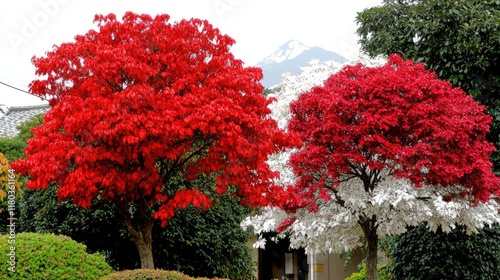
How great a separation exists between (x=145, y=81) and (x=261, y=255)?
14.3 m

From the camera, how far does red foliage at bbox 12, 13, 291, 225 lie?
9.44 metres

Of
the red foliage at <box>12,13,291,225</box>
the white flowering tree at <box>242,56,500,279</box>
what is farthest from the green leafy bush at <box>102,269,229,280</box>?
the white flowering tree at <box>242,56,500,279</box>

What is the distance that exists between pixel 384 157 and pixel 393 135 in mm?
412

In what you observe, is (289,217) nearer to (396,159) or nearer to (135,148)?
(396,159)

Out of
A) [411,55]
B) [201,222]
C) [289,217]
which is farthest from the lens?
[411,55]

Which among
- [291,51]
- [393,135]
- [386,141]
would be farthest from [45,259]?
[291,51]

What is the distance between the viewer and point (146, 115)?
954 centimetres

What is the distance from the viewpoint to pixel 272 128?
1027 cm

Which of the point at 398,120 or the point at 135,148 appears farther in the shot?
the point at 398,120

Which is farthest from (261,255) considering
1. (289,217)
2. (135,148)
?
(135,148)

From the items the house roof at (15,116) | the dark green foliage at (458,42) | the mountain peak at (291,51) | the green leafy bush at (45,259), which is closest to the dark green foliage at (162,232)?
the green leafy bush at (45,259)

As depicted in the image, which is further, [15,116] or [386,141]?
[15,116]

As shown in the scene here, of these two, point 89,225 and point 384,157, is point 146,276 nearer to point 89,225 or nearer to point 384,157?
point 384,157

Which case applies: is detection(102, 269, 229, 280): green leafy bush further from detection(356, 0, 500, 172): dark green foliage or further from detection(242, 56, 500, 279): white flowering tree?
detection(356, 0, 500, 172): dark green foliage
